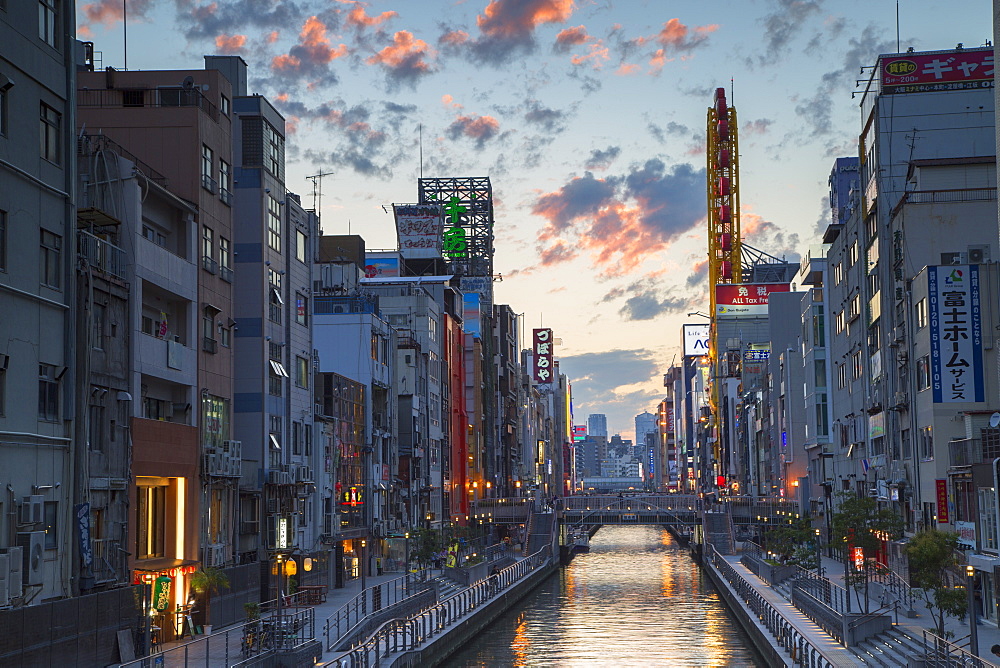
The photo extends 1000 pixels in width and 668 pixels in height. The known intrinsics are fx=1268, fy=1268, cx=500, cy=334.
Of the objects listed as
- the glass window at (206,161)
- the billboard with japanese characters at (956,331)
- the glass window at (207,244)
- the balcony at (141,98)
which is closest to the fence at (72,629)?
the glass window at (207,244)

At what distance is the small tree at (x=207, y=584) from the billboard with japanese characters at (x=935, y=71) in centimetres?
4764

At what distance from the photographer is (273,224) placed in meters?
63.4

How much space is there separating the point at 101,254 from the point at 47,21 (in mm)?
8384

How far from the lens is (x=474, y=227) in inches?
6885

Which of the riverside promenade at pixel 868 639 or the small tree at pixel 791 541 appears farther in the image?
the small tree at pixel 791 541

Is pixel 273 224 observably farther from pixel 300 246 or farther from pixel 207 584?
pixel 207 584

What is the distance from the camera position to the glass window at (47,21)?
1439 inches

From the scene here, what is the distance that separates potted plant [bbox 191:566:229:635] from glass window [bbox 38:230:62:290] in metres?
15.6

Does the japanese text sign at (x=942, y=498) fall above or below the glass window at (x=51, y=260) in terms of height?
below

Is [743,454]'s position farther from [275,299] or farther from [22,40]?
[22,40]

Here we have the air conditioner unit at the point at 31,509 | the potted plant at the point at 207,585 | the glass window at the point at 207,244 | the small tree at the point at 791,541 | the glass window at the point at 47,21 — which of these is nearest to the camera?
the air conditioner unit at the point at 31,509

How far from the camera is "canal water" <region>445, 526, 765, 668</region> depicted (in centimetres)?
5716

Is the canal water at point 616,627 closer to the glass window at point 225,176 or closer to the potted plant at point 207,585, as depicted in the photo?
the potted plant at point 207,585

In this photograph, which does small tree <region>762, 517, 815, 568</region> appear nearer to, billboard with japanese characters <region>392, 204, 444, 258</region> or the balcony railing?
the balcony railing
